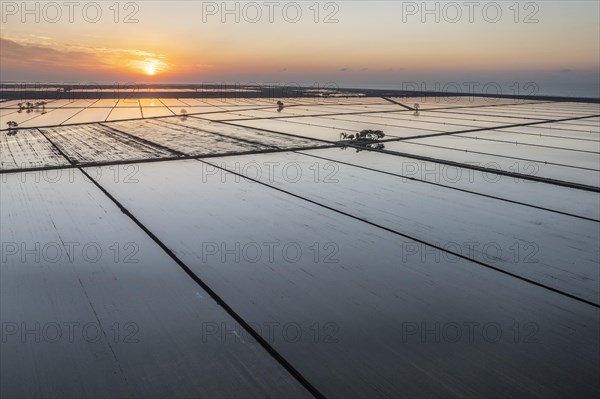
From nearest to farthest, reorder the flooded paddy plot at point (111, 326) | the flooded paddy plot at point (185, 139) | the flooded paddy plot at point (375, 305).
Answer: the flooded paddy plot at point (111, 326) → the flooded paddy plot at point (375, 305) → the flooded paddy plot at point (185, 139)

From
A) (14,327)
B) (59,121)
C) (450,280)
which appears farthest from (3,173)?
(59,121)

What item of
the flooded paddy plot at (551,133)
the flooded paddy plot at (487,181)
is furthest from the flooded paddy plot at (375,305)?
the flooded paddy plot at (551,133)

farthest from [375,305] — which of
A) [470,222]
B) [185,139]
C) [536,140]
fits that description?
[536,140]

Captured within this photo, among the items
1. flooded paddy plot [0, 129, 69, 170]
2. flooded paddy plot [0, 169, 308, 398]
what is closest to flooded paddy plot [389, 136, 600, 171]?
flooded paddy plot [0, 129, 69, 170]

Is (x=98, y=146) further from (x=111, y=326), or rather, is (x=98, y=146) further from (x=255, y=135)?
(x=111, y=326)

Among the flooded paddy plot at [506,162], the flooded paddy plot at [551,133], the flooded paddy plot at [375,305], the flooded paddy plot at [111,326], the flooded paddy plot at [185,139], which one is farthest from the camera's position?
the flooded paddy plot at [551,133]

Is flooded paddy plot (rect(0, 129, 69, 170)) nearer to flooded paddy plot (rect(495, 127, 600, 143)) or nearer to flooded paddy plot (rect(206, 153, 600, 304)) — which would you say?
flooded paddy plot (rect(206, 153, 600, 304))

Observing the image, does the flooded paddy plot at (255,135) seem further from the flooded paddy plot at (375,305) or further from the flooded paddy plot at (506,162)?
the flooded paddy plot at (375,305)
